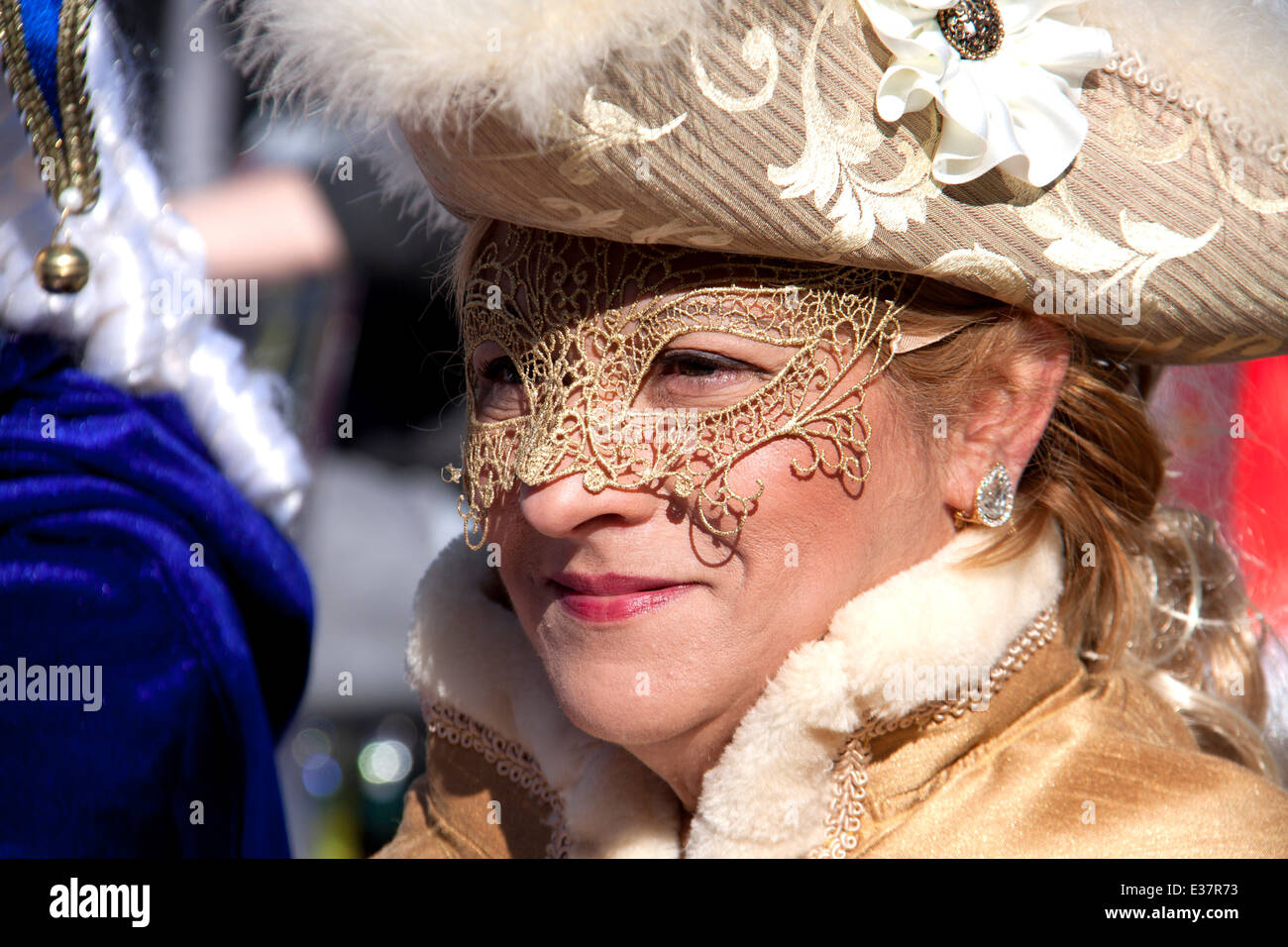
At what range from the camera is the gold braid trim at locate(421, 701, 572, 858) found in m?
1.91

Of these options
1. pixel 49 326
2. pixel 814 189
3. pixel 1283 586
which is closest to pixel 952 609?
pixel 814 189

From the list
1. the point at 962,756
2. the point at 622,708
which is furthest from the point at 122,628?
the point at 962,756

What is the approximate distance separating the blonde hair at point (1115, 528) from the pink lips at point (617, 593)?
0.40 meters

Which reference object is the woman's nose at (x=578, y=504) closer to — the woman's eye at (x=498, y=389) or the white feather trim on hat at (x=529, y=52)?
the woman's eye at (x=498, y=389)

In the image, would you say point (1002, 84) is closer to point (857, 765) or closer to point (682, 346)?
point (682, 346)

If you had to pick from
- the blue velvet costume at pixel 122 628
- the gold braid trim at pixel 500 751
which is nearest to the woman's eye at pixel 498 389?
the blue velvet costume at pixel 122 628

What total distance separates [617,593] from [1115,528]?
32.1 inches

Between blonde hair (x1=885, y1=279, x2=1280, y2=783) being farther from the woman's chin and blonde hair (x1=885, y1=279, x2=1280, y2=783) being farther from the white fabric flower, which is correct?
the woman's chin

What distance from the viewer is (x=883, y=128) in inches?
56.3

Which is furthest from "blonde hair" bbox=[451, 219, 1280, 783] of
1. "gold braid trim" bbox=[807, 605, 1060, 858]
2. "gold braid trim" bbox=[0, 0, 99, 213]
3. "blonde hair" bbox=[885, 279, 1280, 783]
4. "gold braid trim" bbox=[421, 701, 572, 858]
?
"gold braid trim" bbox=[421, 701, 572, 858]

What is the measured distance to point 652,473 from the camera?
1.48 m

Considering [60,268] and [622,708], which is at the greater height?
[60,268]

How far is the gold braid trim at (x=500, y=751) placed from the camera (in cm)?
191

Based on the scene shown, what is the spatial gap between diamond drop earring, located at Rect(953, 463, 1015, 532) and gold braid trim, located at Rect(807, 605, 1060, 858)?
169 millimetres
